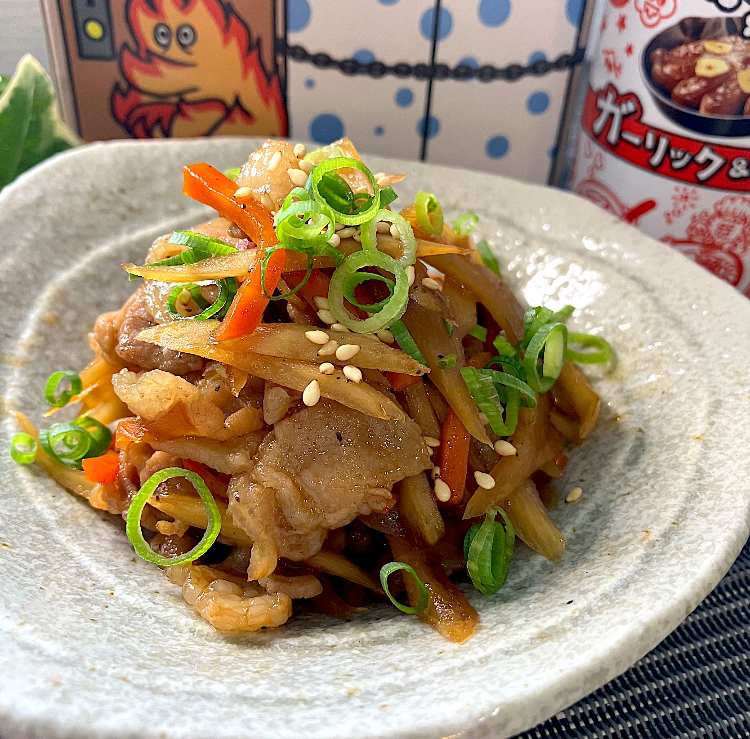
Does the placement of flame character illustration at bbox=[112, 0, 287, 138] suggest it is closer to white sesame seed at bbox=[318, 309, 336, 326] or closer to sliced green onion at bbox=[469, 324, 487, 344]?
sliced green onion at bbox=[469, 324, 487, 344]

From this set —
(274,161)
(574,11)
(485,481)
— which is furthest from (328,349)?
(574,11)

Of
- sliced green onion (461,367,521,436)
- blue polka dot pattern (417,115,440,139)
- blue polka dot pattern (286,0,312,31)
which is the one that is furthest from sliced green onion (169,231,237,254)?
blue polka dot pattern (417,115,440,139)

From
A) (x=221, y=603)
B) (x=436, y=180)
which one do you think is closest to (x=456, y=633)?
(x=221, y=603)

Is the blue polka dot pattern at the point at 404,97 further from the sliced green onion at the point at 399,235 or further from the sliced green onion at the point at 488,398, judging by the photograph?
the sliced green onion at the point at 488,398

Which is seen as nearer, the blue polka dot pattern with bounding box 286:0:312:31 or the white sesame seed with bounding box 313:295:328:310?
the white sesame seed with bounding box 313:295:328:310

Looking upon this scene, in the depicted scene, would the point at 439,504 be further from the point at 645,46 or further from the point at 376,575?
the point at 645,46

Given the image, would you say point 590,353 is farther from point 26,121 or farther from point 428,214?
point 26,121
